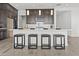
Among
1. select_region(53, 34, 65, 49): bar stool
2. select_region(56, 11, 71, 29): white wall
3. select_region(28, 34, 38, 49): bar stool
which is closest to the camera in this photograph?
select_region(28, 34, 38, 49): bar stool

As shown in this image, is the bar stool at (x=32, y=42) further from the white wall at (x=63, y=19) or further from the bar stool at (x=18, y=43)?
the white wall at (x=63, y=19)

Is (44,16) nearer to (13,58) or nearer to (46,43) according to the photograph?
(46,43)

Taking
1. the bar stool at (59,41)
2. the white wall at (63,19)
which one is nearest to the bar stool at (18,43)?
the bar stool at (59,41)

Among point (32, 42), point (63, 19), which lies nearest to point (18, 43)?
point (32, 42)

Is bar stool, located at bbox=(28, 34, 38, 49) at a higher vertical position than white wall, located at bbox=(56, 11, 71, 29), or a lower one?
lower

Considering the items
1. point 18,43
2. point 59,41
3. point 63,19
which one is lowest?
point 18,43

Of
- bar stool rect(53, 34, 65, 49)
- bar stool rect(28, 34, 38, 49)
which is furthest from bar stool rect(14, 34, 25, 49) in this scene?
bar stool rect(53, 34, 65, 49)

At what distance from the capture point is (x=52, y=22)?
13.5 m

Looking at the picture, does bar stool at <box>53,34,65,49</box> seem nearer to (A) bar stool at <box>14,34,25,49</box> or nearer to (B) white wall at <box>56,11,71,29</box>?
(A) bar stool at <box>14,34,25,49</box>

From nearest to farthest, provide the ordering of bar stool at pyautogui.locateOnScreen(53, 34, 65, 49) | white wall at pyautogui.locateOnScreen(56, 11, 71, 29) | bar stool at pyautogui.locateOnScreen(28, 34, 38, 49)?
1. bar stool at pyautogui.locateOnScreen(28, 34, 38, 49)
2. bar stool at pyautogui.locateOnScreen(53, 34, 65, 49)
3. white wall at pyautogui.locateOnScreen(56, 11, 71, 29)

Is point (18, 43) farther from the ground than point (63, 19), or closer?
closer

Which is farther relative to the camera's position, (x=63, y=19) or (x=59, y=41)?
(x=63, y=19)

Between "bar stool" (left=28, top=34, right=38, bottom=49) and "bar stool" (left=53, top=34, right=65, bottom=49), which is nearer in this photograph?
"bar stool" (left=28, top=34, right=38, bottom=49)

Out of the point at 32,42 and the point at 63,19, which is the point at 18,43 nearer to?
the point at 32,42
